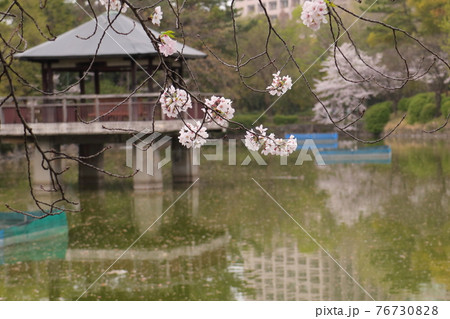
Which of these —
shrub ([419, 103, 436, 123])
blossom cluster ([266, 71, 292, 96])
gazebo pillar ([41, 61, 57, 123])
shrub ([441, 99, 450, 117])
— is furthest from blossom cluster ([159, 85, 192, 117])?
shrub ([419, 103, 436, 123])

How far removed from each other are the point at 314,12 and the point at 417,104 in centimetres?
3853

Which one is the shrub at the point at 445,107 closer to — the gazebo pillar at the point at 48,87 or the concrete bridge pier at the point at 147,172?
the concrete bridge pier at the point at 147,172

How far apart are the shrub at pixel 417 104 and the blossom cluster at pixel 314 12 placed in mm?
38374

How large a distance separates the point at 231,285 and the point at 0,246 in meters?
4.48

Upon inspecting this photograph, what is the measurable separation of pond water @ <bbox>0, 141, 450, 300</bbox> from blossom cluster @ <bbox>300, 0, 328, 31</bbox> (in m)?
3.24

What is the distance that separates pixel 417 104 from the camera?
41.0 metres

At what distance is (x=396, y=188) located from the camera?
65.4ft

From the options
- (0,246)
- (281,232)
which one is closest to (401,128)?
(281,232)

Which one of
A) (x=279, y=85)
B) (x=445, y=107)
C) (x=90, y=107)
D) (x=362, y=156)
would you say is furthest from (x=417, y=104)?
(x=279, y=85)

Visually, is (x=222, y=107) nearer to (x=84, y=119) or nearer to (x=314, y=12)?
(x=314, y=12)

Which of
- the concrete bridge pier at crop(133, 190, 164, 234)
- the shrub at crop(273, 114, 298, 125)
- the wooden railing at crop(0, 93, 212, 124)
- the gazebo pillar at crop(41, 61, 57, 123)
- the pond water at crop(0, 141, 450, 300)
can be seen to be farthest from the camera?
the shrub at crop(273, 114, 298, 125)

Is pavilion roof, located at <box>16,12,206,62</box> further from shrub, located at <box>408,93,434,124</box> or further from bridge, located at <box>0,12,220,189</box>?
shrub, located at <box>408,93,434,124</box>

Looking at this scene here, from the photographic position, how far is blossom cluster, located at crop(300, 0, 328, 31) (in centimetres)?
375

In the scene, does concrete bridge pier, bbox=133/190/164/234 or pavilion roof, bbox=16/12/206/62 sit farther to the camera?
pavilion roof, bbox=16/12/206/62
